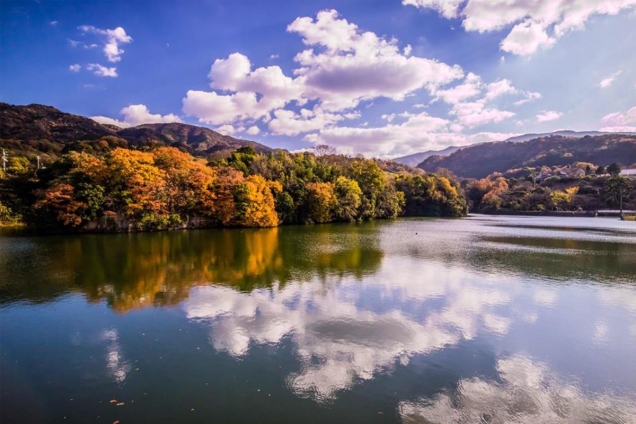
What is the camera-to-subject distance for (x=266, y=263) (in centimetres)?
1731

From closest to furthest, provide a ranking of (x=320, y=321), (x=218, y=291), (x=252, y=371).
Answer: (x=252, y=371)
(x=320, y=321)
(x=218, y=291)

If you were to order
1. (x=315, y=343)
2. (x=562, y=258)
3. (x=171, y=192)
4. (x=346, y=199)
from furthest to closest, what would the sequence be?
(x=346, y=199), (x=171, y=192), (x=562, y=258), (x=315, y=343)

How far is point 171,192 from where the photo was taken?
33812mm

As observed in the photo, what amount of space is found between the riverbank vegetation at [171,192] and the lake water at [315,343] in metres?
13.6

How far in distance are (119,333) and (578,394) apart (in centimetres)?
962

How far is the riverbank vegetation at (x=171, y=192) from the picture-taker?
2877 centimetres

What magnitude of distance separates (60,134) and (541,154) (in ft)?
565

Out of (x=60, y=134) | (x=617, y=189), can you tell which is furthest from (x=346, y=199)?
(x=60, y=134)

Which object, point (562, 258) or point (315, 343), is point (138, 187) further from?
point (562, 258)

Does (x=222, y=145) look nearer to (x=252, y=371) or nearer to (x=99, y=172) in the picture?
(x=99, y=172)

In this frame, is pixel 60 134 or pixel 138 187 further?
pixel 60 134

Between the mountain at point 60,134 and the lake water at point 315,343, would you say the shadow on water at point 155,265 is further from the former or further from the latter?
the mountain at point 60,134

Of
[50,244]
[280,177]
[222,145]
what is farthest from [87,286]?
[222,145]

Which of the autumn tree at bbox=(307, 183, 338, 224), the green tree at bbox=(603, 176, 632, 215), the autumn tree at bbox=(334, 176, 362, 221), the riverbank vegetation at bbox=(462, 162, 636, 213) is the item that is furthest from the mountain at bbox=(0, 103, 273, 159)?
the green tree at bbox=(603, 176, 632, 215)
